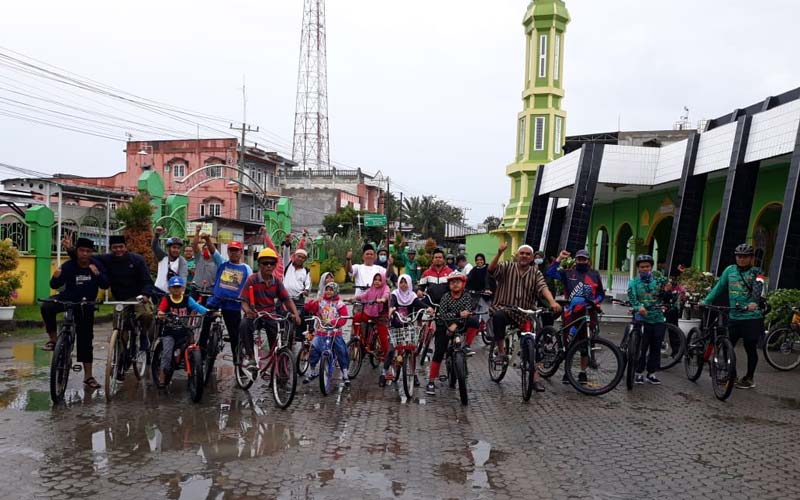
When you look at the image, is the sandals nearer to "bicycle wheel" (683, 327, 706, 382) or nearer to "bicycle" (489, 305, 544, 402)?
"bicycle" (489, 305, 544, 402)

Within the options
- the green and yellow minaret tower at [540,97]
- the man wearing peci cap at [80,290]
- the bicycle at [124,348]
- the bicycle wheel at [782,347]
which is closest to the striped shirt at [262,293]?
the bicycle at [124,348]

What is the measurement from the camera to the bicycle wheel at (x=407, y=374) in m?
8.81

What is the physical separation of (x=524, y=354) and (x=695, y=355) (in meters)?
2.93

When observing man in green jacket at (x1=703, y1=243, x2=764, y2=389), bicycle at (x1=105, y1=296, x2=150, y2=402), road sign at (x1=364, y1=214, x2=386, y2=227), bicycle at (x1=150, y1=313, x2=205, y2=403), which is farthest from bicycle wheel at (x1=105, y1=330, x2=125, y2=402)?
road sign at (x1=364, y1=214, x2=386, y2=227)

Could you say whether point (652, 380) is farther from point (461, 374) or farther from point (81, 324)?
point (81, 324)

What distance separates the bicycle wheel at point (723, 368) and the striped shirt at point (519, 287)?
222 centimetres

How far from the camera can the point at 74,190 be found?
21812mm

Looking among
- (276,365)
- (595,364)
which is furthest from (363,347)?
(595,364)

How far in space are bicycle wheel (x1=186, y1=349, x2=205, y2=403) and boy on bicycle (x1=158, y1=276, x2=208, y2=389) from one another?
0.60 metres

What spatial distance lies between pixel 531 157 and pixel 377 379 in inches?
1021

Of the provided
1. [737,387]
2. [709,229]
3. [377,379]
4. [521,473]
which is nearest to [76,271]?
Result: [377,379]

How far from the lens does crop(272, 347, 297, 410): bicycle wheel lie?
7879 millimetres

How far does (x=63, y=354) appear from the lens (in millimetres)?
8047

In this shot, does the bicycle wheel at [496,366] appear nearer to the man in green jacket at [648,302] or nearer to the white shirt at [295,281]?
the man in green jacket at [648,302]
